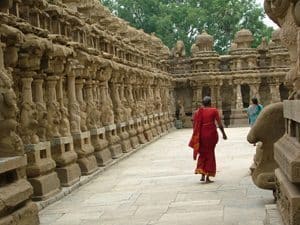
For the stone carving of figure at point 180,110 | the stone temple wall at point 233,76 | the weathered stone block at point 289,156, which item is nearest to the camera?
the weathered stone block at point 289,156

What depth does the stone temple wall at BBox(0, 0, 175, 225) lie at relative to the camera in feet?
18.4

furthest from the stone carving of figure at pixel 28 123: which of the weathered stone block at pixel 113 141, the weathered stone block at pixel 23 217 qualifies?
the weathered stone block at pixel 113 141

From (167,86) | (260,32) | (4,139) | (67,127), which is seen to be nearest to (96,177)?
(67,127)

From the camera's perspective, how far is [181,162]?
43.3 feet

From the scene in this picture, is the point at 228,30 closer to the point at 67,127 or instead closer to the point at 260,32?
the point at 260,32

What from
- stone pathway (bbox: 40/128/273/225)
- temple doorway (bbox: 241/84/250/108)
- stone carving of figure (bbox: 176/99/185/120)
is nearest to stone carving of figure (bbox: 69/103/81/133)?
stone pathway (bbox: 40/128/273/225)

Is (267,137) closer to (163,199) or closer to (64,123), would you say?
(163,199)

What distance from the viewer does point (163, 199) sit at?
832 cm

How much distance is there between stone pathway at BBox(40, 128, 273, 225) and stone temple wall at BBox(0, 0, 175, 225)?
0.57 metres

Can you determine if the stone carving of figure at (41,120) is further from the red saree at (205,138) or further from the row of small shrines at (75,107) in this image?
the red saree at (205,138)

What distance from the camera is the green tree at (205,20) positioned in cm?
4474

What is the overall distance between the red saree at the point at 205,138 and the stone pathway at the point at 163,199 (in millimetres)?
327

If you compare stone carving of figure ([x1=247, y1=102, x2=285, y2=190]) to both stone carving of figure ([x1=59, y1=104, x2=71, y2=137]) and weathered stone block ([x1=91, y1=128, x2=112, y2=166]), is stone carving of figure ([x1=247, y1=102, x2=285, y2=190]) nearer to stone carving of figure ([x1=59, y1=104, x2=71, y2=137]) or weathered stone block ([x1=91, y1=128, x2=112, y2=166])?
stone carving of figure ([x1=59, y1=104, x2=71, y2=137])

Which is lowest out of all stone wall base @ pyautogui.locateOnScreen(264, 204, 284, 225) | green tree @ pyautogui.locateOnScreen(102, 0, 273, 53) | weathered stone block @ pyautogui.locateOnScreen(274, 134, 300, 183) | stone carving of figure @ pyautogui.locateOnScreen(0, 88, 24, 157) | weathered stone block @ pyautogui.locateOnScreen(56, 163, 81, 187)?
weathered stone block @ pyautogui.locateOnScreen(56, 163, 81, 187)
